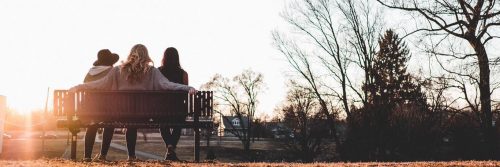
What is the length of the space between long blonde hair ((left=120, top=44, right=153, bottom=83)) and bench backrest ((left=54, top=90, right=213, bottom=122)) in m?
0.34

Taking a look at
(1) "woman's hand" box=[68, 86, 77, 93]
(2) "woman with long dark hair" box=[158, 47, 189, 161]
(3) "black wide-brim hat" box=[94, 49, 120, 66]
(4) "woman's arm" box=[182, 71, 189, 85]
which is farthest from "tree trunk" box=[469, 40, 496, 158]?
(1) "woman's hand" box=[68, 86, 77, 93]

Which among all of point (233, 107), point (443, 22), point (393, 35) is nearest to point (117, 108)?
point (443, 22)

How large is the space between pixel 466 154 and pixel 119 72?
122 ft

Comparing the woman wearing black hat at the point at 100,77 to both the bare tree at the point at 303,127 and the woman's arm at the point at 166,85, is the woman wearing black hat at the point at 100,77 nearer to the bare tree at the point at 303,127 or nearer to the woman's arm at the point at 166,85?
the woman's arm at the point at 166,85

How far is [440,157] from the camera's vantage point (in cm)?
4062

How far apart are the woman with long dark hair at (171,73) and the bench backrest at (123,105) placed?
1.56 feet

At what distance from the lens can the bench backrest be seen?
824cm

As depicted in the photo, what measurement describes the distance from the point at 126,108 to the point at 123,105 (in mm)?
65

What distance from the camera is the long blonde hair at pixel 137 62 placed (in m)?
7.88

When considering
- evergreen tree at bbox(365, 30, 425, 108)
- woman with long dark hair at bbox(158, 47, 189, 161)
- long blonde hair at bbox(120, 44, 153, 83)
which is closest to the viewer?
long blonde hair at bbox(120, 44, 153, 83)

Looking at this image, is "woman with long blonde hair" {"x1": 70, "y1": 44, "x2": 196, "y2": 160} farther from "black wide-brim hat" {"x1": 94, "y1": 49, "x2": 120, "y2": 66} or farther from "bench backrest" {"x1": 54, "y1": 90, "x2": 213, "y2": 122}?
"black wide-brim hat" {"x1": 94, "y1": 49, "x2": 120, "y2": 66}

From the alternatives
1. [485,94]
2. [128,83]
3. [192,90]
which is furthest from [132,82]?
[485,94]

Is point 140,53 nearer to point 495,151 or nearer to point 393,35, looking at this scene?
point 495,151

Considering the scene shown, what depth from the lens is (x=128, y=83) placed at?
8.27m
